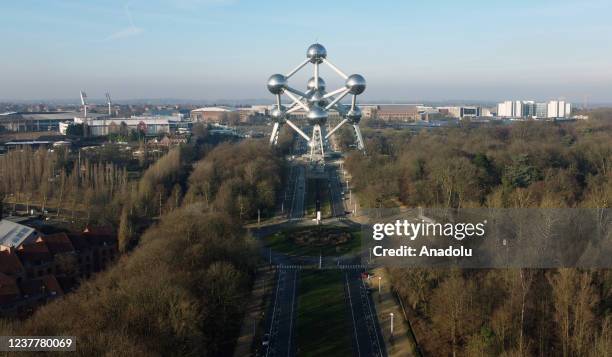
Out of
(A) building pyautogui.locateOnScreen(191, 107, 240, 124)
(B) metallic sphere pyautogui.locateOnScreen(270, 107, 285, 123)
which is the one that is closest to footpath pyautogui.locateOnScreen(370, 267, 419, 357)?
(B) metallic sphere pyautogui.locateOnScreen(270, 107, 285, 123)

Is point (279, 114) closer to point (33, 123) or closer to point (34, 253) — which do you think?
point (34, 253)

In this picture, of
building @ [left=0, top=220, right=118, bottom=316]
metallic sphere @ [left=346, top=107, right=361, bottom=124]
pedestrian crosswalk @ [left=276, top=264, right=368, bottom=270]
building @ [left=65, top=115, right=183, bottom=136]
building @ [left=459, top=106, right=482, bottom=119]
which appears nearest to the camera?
building @ [left=0, top=220, right=118, bottom=316]

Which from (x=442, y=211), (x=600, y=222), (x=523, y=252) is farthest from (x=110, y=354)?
(x=600, y=222)

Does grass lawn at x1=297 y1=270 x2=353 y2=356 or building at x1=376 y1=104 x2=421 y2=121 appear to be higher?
building at x1=376 y1=104 x2=421 y2=121

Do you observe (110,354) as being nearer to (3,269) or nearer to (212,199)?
(3,269)

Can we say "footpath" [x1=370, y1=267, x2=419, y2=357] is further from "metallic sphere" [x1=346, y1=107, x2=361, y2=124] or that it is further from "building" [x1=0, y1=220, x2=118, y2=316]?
"metallic sphere" [x1=346, y1=107, x2=361, y2=124]

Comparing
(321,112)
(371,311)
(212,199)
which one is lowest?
(371,311)
